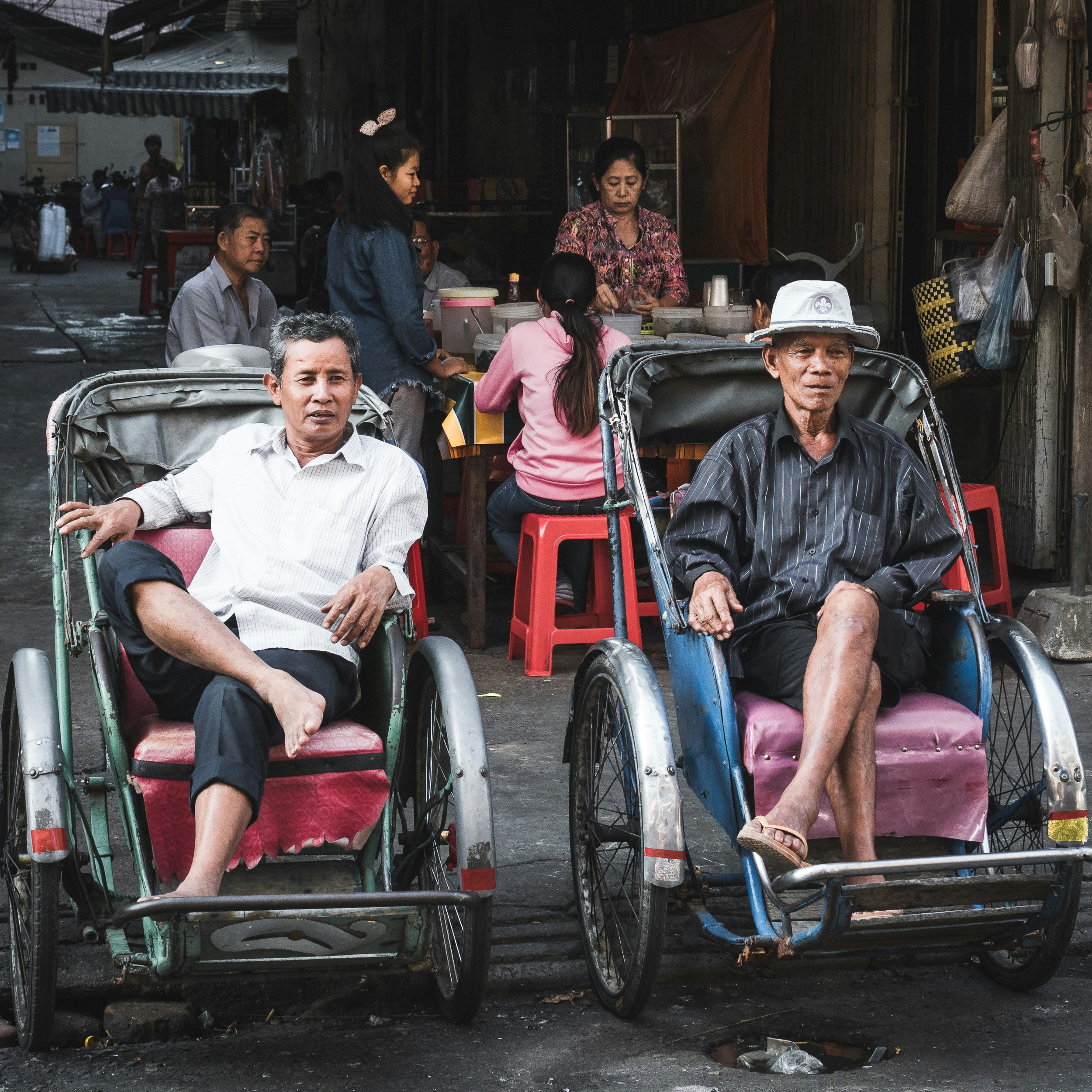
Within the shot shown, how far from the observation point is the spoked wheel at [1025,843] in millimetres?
3123

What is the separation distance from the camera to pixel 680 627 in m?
3.55

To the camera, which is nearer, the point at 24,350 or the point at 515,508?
the point at 515,508

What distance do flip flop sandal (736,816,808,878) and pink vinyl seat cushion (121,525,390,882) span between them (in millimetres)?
786

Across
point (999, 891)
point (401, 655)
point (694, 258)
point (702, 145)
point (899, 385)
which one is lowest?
point (999, 891)

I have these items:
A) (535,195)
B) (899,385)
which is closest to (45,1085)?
(899,385)

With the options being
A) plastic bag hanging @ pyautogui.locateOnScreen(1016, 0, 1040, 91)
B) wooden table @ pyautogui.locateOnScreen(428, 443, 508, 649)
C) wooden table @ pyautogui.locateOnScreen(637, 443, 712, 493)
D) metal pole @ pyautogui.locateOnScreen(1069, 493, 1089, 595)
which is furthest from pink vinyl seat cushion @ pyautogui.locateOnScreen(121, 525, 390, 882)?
plastic bag hanging @ pyautogui.locateOnScreen(1016, 0, 1040, 91)

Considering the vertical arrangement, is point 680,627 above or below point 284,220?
below

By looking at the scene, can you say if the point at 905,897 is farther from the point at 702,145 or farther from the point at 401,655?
the point at 702,145

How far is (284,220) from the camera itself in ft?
57.1

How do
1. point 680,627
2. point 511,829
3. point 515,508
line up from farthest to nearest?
point 515,508 < point 511,829 < point 680,627

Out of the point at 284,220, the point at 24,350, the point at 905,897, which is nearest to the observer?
the point at 905,897

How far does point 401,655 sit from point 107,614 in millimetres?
657

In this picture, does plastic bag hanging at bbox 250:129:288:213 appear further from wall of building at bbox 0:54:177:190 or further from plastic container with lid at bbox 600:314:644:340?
wall of building at bbox 0:54:177:190

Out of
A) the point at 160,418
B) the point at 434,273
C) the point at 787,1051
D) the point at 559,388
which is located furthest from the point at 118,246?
the point at 787,1051
